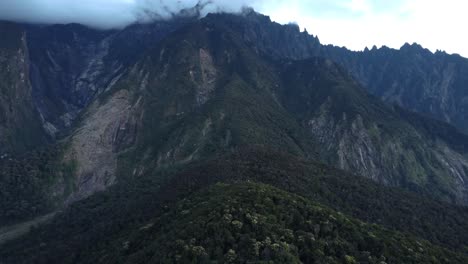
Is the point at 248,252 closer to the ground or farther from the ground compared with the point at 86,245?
farther from the ground

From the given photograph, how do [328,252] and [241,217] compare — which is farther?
[241,217]

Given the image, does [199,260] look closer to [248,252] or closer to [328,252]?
[248,252]

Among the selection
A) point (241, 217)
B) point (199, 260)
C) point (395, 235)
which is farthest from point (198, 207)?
point (395, 235)

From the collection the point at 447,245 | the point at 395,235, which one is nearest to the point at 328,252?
the point at 395,235

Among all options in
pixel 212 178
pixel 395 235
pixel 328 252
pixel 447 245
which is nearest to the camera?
pixel 328 252

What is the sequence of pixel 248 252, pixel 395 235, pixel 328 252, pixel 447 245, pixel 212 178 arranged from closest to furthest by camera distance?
pixel 248 252
pixel 328 252
pixel 395 235
pixel 447 245
pixel 212 178

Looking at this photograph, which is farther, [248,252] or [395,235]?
[395,235]

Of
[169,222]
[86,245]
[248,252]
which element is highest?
[248,252]

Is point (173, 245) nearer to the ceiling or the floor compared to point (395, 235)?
nearer to the floor

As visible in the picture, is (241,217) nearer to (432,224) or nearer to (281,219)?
(281,219)
